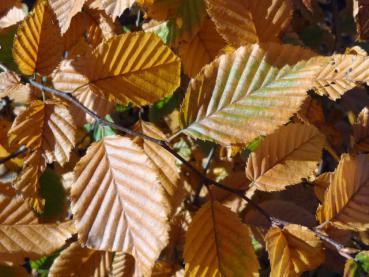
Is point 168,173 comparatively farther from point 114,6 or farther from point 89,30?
point 89,30

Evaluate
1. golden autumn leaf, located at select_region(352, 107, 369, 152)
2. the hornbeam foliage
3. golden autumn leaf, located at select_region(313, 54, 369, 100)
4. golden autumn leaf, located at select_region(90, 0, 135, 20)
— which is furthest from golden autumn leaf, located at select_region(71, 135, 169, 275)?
golden autumn leaf, located at select_region(352, 107, 369, 152)

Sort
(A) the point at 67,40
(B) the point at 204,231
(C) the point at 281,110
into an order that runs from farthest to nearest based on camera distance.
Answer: (A) the point at 67,40 → (B) the point at 204,231 → (C) the point at 281,110

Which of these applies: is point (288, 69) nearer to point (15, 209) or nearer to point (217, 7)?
point (217, 7)

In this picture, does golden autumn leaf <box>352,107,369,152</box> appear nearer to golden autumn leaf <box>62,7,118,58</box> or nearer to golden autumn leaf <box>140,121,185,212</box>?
golden autumn leaf <box>140,121,185,212</box>

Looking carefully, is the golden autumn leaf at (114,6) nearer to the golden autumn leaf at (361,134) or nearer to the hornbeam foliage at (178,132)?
the hornbeam foliage at (178,132)

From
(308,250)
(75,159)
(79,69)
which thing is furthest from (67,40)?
(308,250)

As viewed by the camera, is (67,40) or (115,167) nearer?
(115,167)
